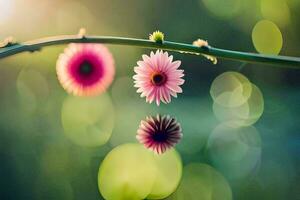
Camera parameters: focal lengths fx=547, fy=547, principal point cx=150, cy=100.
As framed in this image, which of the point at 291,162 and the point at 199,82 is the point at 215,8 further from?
the point at 291,162

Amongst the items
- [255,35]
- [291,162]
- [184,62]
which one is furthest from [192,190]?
A: [255,35]

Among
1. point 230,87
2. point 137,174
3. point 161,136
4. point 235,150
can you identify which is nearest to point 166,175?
point 137,174

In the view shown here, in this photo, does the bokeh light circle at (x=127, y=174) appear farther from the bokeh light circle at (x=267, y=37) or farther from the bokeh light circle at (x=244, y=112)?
the bokeh light circle at (x=267, y=37)

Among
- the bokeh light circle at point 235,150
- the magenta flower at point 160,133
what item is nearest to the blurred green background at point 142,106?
the bokeh light circle at point 235,150

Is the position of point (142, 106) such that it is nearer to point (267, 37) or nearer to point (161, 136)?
point (267, 37)

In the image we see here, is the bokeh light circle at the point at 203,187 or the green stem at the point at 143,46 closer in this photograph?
the green stem at the point at 143,46

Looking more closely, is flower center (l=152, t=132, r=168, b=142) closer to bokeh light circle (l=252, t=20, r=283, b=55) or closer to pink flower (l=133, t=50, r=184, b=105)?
pink flower (l=133, t=50, r=184, b=105)
